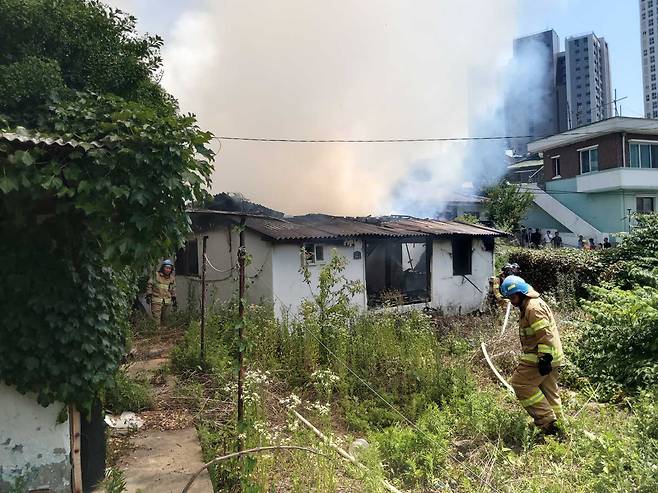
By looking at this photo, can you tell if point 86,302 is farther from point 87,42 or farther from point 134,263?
point 87,42

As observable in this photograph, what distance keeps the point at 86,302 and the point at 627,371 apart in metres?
7.12

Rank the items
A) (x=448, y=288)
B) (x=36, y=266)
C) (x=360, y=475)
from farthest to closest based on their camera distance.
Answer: (x=448, y=288), (x=360, y=475), (x=36, y=266)

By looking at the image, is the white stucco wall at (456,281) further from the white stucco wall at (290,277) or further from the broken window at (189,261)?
the broken window at (189,261)

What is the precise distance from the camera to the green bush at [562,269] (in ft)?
43.5

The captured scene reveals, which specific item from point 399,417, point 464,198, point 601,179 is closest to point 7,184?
point 399,417

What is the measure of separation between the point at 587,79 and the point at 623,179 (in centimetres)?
550

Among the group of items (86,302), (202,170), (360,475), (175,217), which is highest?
(202,170)

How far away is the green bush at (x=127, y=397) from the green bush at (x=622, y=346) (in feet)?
21.0

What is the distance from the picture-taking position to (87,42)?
494 centimetres

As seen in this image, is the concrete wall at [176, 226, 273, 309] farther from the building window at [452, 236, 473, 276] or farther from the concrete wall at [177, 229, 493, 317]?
the building window at [452, 236, 473, 276]

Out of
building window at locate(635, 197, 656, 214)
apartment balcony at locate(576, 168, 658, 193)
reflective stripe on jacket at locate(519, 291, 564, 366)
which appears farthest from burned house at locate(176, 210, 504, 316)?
building window at locate(635, 197, 656, 214)

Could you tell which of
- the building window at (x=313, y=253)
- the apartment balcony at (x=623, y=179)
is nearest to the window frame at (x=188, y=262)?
the building window at (x=313, y=253)

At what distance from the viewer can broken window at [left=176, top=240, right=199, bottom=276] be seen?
12.8 meters

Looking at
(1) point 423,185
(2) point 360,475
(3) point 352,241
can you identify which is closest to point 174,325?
(3) point 352,241
